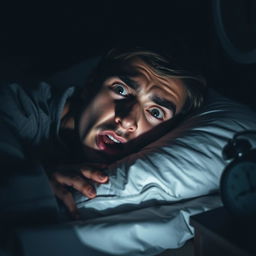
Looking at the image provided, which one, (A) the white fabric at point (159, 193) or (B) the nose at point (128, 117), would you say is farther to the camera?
(B) the nose at point (128, 117)

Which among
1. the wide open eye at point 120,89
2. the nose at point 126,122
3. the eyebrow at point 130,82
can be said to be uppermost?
the eyebrow at point 130,82

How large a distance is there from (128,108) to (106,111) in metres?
0.09

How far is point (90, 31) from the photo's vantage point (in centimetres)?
210

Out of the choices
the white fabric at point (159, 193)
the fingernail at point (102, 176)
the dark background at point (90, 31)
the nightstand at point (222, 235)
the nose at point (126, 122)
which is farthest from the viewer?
the dark background at point (90, 31)

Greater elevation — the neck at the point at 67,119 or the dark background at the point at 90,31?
the dark background at the point at 90,31

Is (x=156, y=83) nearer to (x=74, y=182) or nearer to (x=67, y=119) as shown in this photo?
(x=67, y=119)

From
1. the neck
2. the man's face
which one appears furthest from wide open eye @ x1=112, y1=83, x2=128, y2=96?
the neck

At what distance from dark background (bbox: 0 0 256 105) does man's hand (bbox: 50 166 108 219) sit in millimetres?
965

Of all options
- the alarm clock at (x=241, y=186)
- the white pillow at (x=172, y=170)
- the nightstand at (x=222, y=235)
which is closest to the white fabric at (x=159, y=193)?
the white pillow at (x=172, y=170)

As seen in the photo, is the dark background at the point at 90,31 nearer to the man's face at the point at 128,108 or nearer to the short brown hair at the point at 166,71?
the short brown hair at the point at 166,71

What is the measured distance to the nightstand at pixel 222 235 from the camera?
80cm

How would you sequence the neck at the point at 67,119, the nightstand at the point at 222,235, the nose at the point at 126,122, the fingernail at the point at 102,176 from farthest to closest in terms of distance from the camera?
the neck at the point at 67,119 < the nose at the point at 126,122 < the fingernail at the point at 102,176 < the nightstand at the point at 222,235

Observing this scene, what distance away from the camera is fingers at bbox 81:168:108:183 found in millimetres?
1053

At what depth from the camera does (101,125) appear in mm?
1325
